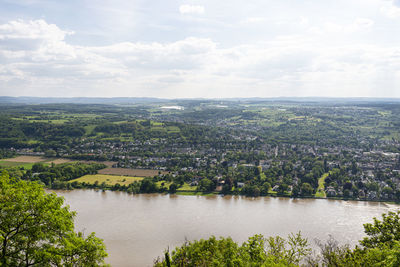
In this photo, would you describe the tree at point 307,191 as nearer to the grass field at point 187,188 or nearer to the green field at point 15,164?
the grass field at point 187,188

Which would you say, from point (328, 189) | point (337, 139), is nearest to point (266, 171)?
point (328, 189)

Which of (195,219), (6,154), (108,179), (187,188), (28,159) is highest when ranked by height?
(6,154)

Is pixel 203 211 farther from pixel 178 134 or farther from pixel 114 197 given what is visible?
pixel 178 134

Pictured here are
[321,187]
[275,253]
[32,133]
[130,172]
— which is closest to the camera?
[275,253]

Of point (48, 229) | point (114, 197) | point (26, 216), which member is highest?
point (26, 216)

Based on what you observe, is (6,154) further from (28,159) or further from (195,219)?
(195,219)

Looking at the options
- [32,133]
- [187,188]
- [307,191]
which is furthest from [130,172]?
[32,133]

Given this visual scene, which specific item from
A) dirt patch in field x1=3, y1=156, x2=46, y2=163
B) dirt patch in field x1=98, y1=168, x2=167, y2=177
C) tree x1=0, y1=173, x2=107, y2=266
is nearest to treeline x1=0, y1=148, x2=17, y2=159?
dirt patch in field x1=3, y1=156, x2=46, y2=163

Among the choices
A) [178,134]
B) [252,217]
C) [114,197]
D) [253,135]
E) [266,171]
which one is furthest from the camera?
[253,135]
